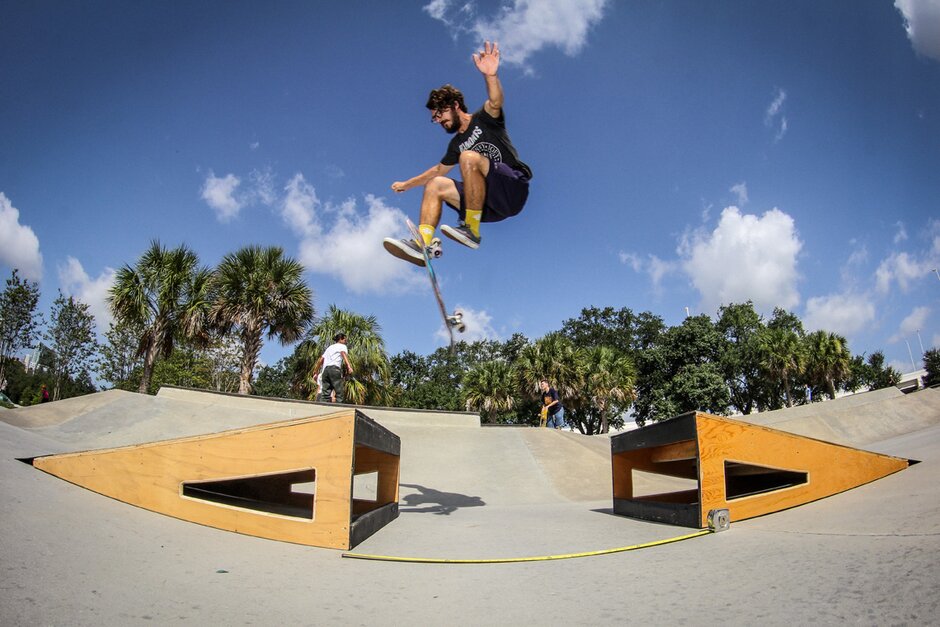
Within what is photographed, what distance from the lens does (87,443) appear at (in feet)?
28.4

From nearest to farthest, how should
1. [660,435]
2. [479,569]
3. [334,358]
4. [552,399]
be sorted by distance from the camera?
[479,569] < [660,435] < [334,358] < [552,399]

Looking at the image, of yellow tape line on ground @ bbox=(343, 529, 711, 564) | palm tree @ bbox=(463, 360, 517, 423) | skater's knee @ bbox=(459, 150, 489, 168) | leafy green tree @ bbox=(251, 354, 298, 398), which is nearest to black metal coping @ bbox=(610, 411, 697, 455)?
yellow tape line on ground @ bbox=(343, 529, 711, 564)

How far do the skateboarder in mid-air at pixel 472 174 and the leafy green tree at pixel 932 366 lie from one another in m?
65.0

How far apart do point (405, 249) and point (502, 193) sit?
1.11 m

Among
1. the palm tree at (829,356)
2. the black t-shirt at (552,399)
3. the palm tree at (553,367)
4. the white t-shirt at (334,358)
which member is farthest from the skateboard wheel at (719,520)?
the palm tree at (829,356)

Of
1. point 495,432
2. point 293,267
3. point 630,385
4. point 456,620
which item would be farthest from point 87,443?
point 630,385

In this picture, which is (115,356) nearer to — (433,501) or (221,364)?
(221,364)

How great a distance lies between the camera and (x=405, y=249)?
15.3ft

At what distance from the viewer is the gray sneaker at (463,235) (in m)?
4.74

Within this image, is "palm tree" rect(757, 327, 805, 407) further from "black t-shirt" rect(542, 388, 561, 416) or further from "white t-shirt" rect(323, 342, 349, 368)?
"white t-shirt" rect(323, 342, 349, 368)

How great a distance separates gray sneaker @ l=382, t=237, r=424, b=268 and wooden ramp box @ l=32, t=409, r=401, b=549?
1.58 meters

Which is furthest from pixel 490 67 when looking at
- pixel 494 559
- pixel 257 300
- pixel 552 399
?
pixel 257 300

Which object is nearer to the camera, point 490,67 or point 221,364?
point 490,67

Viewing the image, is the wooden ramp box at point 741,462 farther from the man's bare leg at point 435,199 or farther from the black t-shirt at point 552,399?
the black t-shirt at point 552,399
